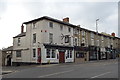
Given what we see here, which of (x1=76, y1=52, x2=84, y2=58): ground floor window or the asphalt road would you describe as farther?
(x1=76, y1=52, x2=84, y2=58): ground floor window

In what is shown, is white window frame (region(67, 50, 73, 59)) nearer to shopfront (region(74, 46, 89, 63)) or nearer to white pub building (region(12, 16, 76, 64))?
white pub building (region(12, 16, 76, 64))

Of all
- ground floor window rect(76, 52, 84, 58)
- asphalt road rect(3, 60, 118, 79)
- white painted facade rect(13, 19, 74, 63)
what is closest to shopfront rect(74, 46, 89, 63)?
ground floor window rect(76, 52, 84, 58)

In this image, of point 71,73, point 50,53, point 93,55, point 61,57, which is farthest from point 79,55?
point 71,73

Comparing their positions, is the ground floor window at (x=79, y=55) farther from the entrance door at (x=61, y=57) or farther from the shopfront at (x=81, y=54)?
the entrance door at (x=61, y=57)

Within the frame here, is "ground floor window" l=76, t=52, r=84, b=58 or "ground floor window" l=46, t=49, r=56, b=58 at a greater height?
"ground floor window" l=46, t=49, r=56, b=58

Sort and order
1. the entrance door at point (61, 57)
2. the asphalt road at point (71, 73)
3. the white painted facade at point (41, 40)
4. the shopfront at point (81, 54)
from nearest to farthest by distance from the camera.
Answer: the asphalt road at point (71, 73)
the white painted facade at point (41, 40)
the entrance door at point (61, 57)
the shopfront at point (81, 54)

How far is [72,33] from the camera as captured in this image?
39344 millimetres

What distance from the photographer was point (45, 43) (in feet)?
103

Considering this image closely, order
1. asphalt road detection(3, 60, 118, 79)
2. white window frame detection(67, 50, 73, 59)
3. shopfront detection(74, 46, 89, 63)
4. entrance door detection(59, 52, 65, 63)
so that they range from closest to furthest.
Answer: asphalt road detection(3, 60, 118, 79), entrance door detection(59, 52, 65, 63), white window frame detection(67, 50, 73, 59), shopfront detection(74, 46, 89, 63)

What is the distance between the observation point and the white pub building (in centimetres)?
3159

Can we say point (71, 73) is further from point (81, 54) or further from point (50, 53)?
point (81, 54)

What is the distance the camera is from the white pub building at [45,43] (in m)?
31.6

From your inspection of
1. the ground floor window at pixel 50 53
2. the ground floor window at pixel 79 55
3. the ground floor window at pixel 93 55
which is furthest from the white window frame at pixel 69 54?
the ground floor window at pixel 93 55

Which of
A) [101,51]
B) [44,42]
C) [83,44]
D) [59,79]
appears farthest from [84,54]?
[59,79]
